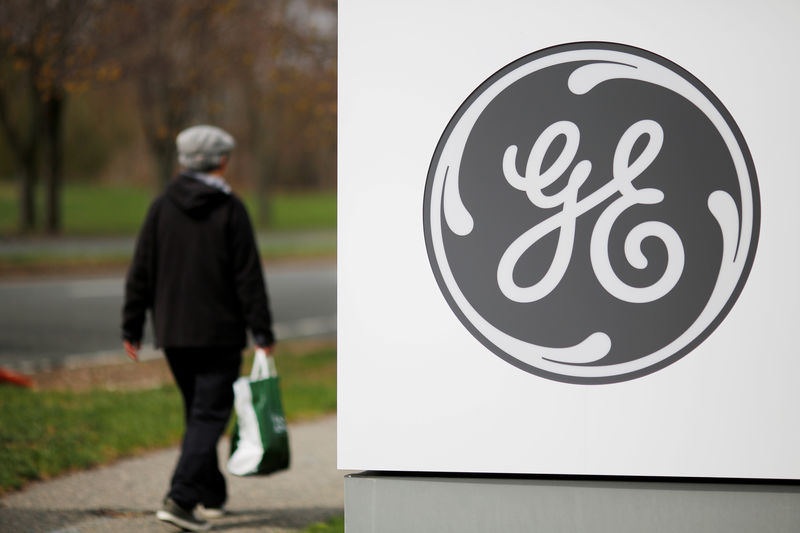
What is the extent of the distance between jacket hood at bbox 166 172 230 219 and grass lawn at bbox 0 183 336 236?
28.6 m

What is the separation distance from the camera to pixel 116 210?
45.5 metres

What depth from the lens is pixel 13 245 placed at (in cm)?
2728

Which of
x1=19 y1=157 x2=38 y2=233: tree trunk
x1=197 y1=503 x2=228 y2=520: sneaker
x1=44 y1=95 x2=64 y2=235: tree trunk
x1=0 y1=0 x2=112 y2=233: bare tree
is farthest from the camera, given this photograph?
x1=19 y1=157 x2=38 y2=233: tree trunk

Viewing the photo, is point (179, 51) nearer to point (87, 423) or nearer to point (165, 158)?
point (165, 158)

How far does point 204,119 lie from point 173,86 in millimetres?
12760

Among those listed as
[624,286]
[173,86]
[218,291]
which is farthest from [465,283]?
[173,86]

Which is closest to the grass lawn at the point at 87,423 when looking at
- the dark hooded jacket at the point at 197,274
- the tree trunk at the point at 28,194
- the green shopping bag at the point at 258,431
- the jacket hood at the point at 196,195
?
the dark hooded jacket at the point at 197,274

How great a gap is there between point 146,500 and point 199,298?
135cm

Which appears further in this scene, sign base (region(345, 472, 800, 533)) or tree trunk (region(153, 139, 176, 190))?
tree trunk (region(153, 139, 176, 190))

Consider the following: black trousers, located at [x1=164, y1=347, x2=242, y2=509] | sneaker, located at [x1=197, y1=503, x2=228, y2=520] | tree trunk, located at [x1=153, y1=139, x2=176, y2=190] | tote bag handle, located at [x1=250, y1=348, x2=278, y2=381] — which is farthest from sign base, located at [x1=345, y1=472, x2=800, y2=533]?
tree trunk, located at [x1=153, y1=139, x2=176, y2=190]

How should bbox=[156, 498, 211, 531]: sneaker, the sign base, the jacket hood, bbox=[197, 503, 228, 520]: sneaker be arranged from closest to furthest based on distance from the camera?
1. the sign base
2. bbox=[156, 498, 211, 531]: sneaker
3. the jacket hood
4. bbox=[197, 503, 228, 520]: sneaker

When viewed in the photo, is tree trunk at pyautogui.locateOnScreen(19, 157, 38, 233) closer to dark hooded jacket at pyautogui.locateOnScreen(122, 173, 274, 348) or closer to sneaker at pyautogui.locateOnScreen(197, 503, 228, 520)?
dark hooded jacket at pyautogui.locateOnScreen(122, 173, 274, 348)

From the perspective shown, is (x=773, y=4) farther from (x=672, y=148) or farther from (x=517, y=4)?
(x=517, y=4)

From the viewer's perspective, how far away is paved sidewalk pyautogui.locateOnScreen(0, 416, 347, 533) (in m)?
4.65
